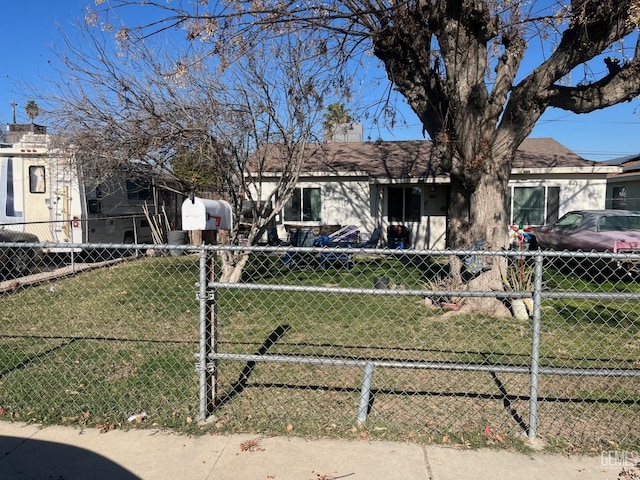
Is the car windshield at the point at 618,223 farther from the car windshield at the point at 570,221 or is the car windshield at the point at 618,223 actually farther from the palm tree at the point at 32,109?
the palm tree at the point at 32,109

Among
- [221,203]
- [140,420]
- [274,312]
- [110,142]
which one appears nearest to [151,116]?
[110,142]

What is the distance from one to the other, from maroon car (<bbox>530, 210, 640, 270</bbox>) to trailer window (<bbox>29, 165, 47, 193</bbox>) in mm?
11367

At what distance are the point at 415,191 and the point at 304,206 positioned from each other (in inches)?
143

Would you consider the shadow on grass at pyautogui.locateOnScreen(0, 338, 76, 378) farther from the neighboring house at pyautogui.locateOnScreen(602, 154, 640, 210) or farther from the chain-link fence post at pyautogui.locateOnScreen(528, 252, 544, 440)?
the neighboring house at pyautogui.locateOnScreen(602, 154, 640, 210)

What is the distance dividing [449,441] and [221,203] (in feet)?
23.5

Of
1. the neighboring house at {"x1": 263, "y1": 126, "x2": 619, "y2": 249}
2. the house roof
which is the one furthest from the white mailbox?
the neighboring house at {"x1": 263, "y1": 126, "x2": 619, "y2": 249}

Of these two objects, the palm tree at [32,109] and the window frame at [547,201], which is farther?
the window frame at [547,201]

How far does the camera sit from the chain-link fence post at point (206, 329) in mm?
3615

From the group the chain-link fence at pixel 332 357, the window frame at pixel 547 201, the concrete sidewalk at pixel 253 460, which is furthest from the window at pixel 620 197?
the concrete sidewalk at pixel 253 460

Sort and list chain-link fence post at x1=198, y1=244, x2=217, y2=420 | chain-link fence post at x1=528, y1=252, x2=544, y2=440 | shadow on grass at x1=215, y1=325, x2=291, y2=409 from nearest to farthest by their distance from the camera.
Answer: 1. chain-link fence post at x1=528, y1=252, x2=544, y2=440
2. chain-link fence post at x1=198, y1=244, x2=217, y2=420
3. shadow on grass at x1=215, y1=325, x2=291, y2=409

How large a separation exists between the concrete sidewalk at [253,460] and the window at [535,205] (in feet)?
41.7

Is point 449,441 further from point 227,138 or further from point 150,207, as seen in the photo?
point 150,207

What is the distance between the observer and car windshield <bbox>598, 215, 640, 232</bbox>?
1122cm

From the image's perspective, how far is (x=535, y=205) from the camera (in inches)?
593
